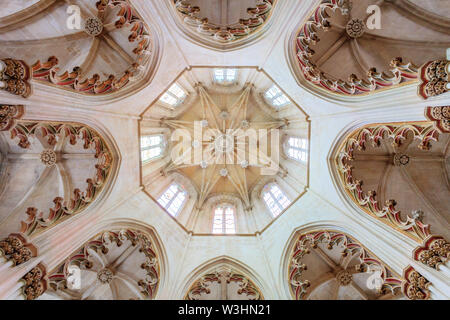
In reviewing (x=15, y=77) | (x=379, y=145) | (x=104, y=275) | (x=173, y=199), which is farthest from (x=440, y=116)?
(x=104, y=275)

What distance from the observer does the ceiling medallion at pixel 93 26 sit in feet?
33.5

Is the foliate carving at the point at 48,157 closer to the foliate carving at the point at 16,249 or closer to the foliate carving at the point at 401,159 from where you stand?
the foliate carving at the point at 16,249

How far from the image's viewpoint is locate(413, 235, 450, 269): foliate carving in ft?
19.7

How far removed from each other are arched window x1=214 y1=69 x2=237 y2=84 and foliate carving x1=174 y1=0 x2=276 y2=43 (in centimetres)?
493

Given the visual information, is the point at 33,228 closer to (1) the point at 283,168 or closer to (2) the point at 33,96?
(2) the point at 33,96

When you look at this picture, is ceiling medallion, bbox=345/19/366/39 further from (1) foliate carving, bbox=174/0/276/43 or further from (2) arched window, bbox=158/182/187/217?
(2) arched window, bbox=158/182/187/217

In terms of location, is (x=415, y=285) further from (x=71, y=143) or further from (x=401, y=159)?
(x=71, y=143)

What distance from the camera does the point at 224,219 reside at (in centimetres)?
1418

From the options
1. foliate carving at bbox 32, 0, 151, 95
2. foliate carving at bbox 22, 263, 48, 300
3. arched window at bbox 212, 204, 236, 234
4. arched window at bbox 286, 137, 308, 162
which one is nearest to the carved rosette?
arched window at bbox 286, 137, 308, 162

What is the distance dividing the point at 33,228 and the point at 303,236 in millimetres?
8947

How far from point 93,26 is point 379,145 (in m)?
11.5

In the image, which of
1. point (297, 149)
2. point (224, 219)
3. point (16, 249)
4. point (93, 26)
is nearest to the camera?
Answer: point (16, 249)

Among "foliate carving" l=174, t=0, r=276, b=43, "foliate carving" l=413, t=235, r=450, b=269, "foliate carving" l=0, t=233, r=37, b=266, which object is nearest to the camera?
"foliate carving" l=413, t=235, r=450, b=269

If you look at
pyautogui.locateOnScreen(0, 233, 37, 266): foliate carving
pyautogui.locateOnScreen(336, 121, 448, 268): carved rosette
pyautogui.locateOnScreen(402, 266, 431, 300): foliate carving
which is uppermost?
pyautogui.locateOnScreen(336, 121, 448, 268): carved rosette
